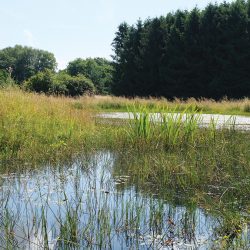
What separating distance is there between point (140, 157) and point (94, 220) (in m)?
3.23

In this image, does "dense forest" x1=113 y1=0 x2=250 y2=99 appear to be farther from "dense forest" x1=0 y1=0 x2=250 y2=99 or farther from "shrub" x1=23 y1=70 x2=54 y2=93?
"shrub" x1=23 y1=70 x2=54 y2=93

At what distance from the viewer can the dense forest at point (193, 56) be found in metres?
35.0

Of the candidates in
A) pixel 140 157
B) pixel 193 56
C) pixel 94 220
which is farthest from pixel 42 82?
pixel 94 220

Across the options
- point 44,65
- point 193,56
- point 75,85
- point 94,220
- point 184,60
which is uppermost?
point 44,65

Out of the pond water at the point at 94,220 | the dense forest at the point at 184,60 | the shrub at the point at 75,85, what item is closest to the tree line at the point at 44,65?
the dense forest at the point at 184,60

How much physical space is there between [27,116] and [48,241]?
18.2ft

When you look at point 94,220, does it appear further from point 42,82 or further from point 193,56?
point 193,56

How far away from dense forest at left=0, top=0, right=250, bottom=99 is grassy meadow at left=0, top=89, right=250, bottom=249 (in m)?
21.4

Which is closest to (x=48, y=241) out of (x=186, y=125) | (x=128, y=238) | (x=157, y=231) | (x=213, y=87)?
(x=128, y=238)

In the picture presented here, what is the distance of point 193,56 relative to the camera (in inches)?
1483

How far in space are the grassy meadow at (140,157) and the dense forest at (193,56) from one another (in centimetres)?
2675

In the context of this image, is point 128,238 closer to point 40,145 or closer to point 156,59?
point 40,145

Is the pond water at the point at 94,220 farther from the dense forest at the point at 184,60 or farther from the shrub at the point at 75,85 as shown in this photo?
the shrub at the point at 75,85

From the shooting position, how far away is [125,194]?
15.3ft
